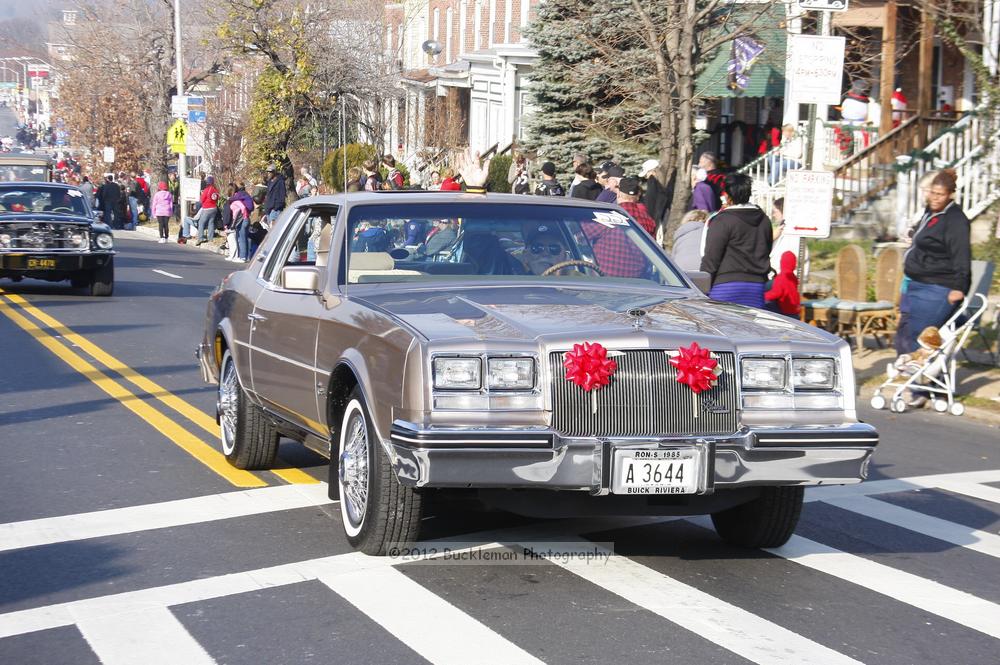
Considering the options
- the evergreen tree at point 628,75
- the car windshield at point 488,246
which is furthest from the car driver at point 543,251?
the evergreen tree at point 628,75

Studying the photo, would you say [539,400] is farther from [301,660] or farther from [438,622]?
[301,660]

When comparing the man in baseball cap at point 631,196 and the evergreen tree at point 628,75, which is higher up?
the evergreen tree at point 628,75

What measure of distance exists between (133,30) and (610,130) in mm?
35662

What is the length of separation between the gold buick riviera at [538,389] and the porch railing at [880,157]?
19.0 m

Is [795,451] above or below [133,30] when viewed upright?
below

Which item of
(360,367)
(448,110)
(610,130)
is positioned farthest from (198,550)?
(448,110)

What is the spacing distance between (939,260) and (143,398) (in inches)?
267

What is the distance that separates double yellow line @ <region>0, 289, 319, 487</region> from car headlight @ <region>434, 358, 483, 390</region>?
2.83m

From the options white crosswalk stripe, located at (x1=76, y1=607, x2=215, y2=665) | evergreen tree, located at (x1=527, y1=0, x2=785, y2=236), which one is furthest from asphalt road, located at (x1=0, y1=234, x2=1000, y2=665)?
evergreen tree, located at (x1=527, y1=0, x2=785, y2=236)

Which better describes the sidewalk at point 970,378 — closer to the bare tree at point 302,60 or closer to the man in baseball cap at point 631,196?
the man in baseball cap at point 631,196

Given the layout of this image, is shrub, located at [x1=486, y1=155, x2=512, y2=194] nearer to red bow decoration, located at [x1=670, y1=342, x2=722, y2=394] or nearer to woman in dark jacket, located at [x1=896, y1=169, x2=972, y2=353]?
woman in dark jacket, located at [x1=896, y1=169, x2=972, y2=353]

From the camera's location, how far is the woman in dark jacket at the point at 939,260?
12281mm

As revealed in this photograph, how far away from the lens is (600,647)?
17.9 ft

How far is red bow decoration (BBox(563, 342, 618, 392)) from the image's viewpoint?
603 centimetres
